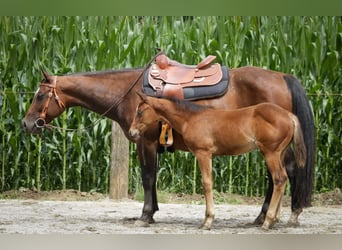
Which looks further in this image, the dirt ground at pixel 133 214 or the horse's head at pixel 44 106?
the horse's head at pixel 44 106

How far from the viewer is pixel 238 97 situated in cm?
459

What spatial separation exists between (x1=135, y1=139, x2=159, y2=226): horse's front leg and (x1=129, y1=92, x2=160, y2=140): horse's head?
183mm

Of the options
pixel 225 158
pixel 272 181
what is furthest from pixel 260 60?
pixel 272 181

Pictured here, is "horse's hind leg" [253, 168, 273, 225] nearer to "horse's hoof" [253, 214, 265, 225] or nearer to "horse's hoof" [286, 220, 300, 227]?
"horse's hoof" [253, 214, 265, 225]

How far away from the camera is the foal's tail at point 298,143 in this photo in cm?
437

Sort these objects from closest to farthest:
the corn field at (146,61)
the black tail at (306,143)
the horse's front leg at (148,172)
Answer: the black tail at (306,143), the horse's front leg at (148,172), the corn field at (146,61)

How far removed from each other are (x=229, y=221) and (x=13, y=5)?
178cm

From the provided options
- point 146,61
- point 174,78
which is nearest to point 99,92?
point 174,78

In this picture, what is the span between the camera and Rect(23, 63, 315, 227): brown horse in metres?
4.54

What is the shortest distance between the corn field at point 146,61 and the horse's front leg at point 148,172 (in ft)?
2.39

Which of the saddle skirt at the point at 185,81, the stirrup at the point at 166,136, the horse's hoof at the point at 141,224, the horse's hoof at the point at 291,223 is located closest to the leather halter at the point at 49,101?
the saddle skirt at the point at 185,81

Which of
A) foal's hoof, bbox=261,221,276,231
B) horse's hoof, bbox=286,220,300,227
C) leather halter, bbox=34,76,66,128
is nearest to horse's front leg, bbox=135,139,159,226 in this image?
leather halter, bbox=34,76,66,128

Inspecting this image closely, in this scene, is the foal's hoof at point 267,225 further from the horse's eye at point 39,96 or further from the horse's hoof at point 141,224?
the horse's eye at point 39,96

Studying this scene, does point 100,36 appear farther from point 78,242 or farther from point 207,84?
point 78,242
